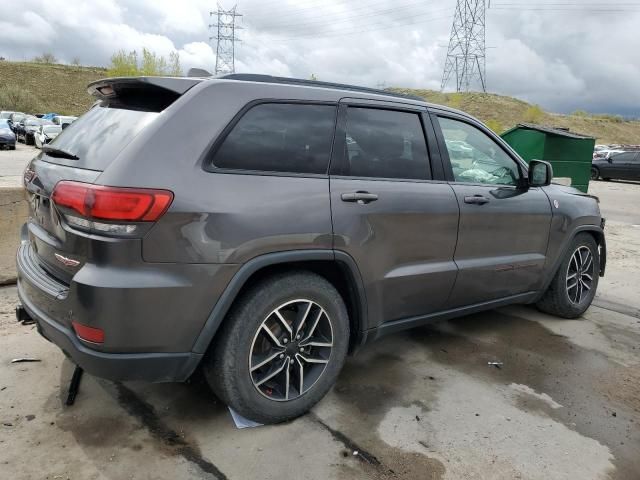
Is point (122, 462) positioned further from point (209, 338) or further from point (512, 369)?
point (512, 369)

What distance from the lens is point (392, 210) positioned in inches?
120

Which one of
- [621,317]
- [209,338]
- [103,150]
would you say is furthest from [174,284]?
[621,317]

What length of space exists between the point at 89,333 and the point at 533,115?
Answer: 74110mm

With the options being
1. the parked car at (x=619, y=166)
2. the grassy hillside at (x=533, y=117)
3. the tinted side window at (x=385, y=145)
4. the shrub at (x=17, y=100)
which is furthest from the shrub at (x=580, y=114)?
the tinted side window at (x=385, y=145)

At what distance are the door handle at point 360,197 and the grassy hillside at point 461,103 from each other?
215ft

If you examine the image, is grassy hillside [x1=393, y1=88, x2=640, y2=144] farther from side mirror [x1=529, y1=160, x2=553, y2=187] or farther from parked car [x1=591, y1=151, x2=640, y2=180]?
side mirror [x1=529, y1=160, x2=553, y2=187]

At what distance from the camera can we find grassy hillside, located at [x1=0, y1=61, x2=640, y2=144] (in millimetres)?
67188

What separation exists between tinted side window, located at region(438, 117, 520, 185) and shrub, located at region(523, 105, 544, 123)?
68485 mm

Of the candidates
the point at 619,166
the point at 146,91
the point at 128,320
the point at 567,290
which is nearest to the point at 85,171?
the point at 146,91

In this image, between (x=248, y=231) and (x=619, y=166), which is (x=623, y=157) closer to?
(x=619, y=166)

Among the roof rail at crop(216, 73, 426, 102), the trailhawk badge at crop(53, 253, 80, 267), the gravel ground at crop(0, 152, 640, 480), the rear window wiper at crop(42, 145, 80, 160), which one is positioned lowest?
the gravel ground at crop(0, 152, 640, 480)

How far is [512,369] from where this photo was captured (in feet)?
12.2

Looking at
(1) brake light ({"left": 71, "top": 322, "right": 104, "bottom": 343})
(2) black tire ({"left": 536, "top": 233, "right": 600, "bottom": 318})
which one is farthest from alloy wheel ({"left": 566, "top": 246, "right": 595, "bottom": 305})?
(1) brake light ({"left": 71, "top": 322, "right": 104, "bottom": 343})

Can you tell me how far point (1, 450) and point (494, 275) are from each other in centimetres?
319
